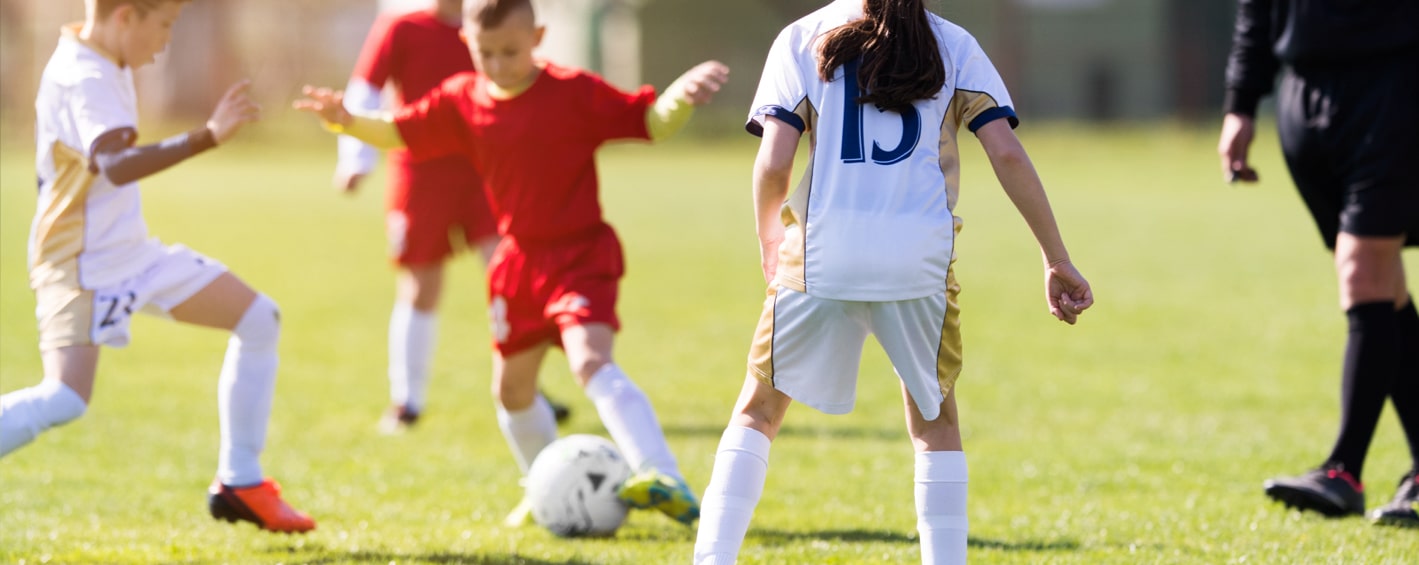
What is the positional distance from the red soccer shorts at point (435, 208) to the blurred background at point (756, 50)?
37.0m

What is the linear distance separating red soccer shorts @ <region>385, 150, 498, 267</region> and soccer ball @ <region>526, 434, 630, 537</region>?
2.78 m

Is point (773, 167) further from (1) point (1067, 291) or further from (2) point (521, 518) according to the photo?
(2) point (521, 518)

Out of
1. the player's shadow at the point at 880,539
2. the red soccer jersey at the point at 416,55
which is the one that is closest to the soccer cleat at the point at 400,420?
the red soccer jersey at the point at 416,55

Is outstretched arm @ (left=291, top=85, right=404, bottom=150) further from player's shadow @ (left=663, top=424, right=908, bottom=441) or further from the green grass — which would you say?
player's shadow @ (left=663, top=424, right=908, bottom=441)

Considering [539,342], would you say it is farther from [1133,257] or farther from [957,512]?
[1133,257]

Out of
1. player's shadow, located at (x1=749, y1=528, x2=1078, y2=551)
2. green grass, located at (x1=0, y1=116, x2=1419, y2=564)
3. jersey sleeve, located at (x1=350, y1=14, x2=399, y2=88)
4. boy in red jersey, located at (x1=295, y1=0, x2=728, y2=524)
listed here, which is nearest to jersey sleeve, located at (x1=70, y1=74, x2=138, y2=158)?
boy in red jersey, located at (x1=295, y1=0, x2=728, y2=524)

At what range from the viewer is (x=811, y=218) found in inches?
146

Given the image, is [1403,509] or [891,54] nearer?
[891,54]

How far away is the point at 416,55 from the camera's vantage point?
7.83m

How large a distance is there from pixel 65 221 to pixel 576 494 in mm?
1773

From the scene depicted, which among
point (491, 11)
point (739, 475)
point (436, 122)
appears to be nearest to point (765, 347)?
point (739, 475)

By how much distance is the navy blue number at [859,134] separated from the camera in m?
3.67

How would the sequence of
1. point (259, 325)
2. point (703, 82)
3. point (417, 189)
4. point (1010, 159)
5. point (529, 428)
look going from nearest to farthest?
1. point (1010, 159)
2. point (703, 82)
3. point (259, 325)
4. point (529, 428)
5. point (417, 189)

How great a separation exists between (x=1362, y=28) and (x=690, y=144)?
3646 cm
